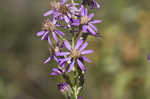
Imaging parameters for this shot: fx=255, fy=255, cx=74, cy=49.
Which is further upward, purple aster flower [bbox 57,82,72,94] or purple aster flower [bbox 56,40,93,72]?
purple aster flower [bbox 56,40,93,72]

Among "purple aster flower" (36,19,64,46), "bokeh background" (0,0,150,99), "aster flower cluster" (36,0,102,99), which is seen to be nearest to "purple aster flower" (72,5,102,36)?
"aster flower cluster" (36,0,102,99)

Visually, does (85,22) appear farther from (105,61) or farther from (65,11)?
(105,61)

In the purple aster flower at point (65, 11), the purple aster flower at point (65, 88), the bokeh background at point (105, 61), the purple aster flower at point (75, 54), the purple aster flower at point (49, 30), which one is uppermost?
the purple aster flower at point (65, 11)

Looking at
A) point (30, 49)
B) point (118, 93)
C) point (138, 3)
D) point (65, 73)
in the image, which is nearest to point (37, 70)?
point (30, 49)

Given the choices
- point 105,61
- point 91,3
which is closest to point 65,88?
point 91,3

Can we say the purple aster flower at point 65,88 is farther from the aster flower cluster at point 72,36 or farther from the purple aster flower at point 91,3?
the purple aster flower at point 91,3

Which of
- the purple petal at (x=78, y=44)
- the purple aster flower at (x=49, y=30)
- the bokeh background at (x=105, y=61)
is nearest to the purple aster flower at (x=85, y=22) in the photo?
the purple petal at (x=78, y=44)

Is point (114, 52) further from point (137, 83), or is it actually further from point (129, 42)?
Result: point (137, 83)

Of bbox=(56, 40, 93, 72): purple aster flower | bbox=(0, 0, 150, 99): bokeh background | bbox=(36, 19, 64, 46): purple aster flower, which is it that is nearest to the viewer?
bbox=(56, 40, 93, 72): purple aster flower

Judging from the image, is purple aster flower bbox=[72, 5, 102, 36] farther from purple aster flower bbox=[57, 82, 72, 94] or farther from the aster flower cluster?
purple aster flower bbox=[57, 82, 72, 94]
